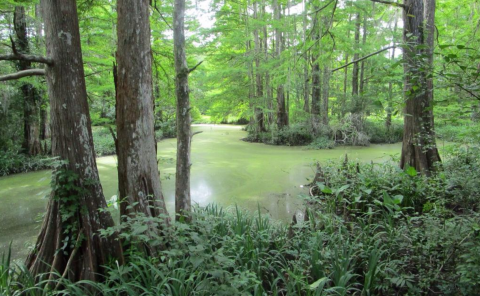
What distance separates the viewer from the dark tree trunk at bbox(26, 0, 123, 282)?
7.36ft

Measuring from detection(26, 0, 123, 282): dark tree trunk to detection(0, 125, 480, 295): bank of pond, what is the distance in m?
0.15

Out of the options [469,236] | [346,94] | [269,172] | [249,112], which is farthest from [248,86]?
[469,236]

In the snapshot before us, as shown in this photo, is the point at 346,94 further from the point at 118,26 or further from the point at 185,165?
the point at 118,26

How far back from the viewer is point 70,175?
2.26 metres

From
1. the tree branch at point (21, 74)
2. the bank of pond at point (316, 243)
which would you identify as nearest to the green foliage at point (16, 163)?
the bank of pond at point (316, 243)

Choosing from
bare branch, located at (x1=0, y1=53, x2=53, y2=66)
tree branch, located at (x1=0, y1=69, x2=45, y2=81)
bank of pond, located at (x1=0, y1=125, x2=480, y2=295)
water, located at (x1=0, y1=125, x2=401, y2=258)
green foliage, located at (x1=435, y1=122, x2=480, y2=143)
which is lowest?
water, located at (x1=0, y1=125, x2=401, y2=258)

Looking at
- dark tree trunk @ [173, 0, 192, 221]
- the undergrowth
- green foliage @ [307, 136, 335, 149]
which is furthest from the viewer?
green foliage @ [307, 136, 335, 149]

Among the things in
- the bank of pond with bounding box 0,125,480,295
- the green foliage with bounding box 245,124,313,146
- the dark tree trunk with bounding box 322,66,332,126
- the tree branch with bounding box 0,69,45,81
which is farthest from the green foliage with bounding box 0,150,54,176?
the dark tree trunk with bounding box 322,66,332,126

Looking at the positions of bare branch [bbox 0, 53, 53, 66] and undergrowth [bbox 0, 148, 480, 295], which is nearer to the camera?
undergrowth [bbox 0, 148, 480, 295]

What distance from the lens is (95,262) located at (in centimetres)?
230

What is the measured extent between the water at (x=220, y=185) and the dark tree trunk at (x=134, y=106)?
2.94ft

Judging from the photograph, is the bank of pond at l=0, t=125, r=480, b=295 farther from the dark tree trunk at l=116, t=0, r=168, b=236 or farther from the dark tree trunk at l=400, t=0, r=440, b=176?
Result: the dark tree trunk at l=400, t=0, r=440, b=176

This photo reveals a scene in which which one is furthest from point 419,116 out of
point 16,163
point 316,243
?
point 16,163

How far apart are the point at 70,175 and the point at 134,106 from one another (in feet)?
2.42
